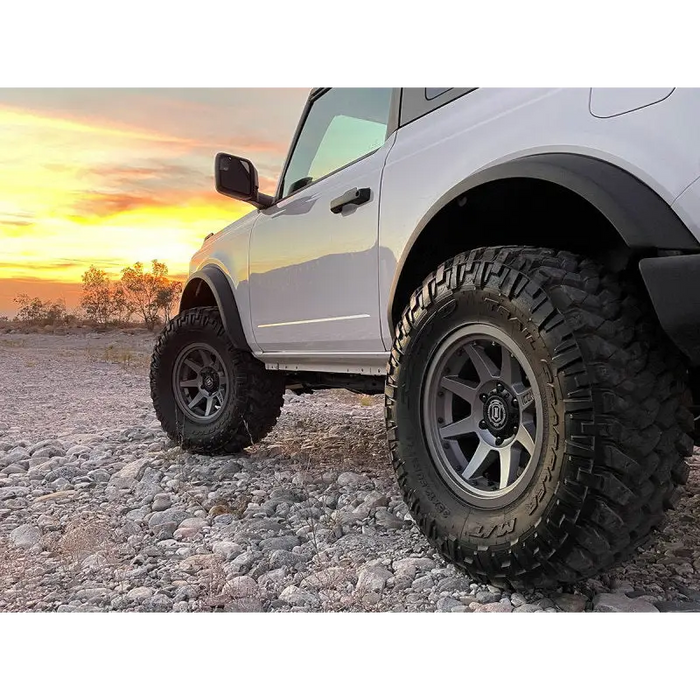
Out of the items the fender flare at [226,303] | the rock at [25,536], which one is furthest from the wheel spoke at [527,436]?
the fender flare at [226,303]

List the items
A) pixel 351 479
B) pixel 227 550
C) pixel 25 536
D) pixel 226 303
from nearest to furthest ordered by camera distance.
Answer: pixel 227 550, pixel 25 536, pixel 351 479, pixel 226 303

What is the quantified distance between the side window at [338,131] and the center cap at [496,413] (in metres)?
1.45

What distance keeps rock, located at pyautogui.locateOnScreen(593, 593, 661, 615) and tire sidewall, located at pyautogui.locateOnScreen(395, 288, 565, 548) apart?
0.35m

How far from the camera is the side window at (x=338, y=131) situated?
3051mm

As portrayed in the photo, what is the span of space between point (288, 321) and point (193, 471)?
1.16 m

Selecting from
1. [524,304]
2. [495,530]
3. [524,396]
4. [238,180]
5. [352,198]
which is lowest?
[495,530]

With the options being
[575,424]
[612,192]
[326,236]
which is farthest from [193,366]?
[612,192]

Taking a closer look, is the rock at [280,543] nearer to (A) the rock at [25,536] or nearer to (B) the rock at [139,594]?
(B) the rock at [139,594]

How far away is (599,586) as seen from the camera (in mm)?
2004

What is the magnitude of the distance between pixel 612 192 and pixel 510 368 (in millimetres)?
629

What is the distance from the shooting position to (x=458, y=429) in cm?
214

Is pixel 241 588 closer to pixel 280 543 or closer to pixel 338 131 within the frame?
pixel 280 543

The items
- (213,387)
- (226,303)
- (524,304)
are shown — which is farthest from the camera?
(213,387)

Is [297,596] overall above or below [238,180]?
below
